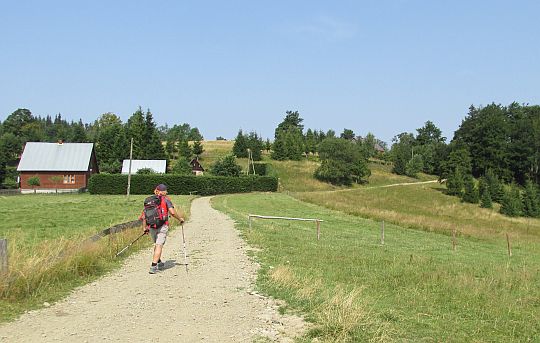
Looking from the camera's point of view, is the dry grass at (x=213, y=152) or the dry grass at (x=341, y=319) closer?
the dry grass at (x=341, y=319)

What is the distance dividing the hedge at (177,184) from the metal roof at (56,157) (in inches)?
391

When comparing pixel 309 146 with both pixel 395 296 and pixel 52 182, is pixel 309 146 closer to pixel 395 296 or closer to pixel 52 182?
pixel 52 182

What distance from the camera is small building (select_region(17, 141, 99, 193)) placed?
71.1 metres

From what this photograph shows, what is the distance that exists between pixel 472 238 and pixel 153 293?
2348 centimetres

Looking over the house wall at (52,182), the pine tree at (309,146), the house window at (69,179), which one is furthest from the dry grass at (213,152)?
the house window at (69,179)

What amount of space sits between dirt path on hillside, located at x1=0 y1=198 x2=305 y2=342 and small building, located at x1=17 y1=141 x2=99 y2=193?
219ft

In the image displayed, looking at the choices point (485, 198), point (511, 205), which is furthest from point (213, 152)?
point (511, 205)

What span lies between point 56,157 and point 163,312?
73.1m

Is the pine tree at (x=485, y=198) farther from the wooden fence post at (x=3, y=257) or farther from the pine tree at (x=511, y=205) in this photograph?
the wooden fence post at (x=3, y=257)

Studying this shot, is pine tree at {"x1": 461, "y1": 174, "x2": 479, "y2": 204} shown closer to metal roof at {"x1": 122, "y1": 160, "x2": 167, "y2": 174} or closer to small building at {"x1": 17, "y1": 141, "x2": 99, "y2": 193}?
metal roof at {"x1": 122, "y1": 160, "x2": 167, "y2": 174}

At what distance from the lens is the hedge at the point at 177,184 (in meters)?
64.4

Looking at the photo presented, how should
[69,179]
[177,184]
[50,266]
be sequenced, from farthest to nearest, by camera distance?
[69,179]
[177,184]
[50,266]

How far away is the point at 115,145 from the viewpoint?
309 ft

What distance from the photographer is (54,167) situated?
7212 cm
